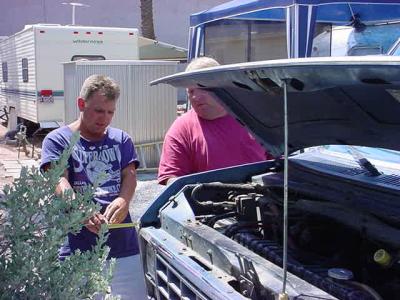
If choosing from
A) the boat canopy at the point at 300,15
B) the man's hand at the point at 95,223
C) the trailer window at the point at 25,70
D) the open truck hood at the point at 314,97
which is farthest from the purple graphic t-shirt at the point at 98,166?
the trailer window at the point at 25,70

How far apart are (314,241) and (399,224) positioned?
0.49 meters

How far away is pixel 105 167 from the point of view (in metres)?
3.36

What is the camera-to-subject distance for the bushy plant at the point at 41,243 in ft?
5.63

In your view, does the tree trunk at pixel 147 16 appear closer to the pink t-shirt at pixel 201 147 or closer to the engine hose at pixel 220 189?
the pink t-shirt at pixel 201 147

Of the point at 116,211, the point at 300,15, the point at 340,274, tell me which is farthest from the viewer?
the point at 300,15

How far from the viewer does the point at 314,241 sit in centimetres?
294

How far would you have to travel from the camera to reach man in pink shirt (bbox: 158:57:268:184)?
152 inches

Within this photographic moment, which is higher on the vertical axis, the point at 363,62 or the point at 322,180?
the point at 363,62

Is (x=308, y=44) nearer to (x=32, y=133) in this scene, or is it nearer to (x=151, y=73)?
(x=151, y=73)

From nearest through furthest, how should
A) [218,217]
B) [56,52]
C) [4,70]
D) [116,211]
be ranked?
1. [218,217]
2. [116,211]
3. [56,52]
4. [4,70]

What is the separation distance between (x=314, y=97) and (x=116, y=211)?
1.26 metres

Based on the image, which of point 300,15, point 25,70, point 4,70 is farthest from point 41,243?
point 4,70

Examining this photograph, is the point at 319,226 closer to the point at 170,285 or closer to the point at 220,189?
the point at 220,189

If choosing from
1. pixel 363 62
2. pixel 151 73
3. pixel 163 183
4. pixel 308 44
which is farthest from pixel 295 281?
pixel 151 73
